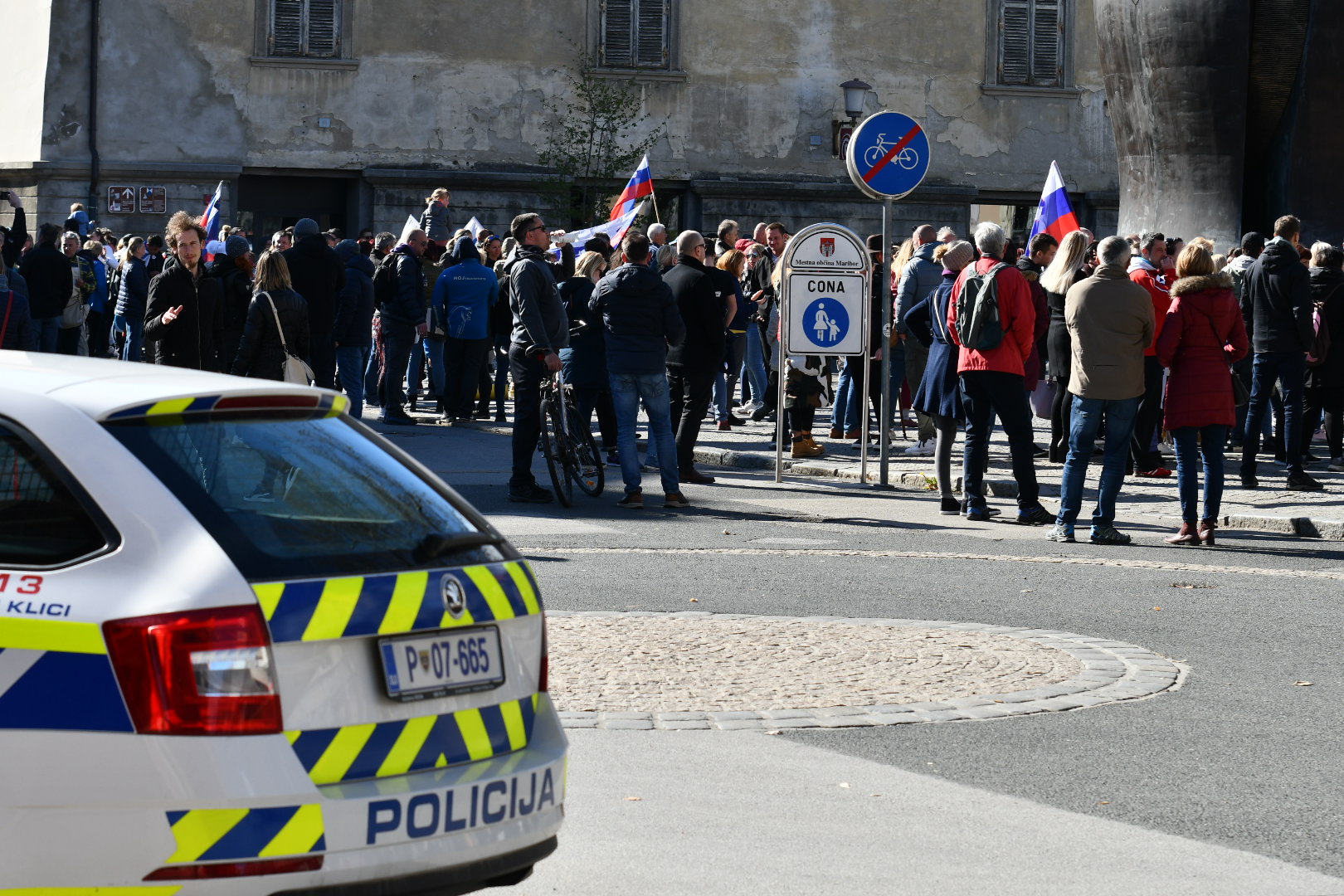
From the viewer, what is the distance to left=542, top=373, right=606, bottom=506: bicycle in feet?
46.7

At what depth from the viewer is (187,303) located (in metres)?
13.2

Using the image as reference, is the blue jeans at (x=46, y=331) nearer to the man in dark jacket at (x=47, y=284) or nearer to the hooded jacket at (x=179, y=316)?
the man in dark jacket at (x=47, y=284)

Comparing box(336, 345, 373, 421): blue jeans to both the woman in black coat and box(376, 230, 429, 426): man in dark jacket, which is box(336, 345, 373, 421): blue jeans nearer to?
box(376, 230, 429, 426): man in dark jacket

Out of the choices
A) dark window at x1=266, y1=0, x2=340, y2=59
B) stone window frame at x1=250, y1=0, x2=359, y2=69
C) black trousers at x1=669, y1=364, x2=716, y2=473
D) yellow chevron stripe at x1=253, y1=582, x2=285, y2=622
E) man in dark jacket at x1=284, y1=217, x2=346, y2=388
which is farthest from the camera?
dark window at x1=266, y1=0, x2=340, y2=59

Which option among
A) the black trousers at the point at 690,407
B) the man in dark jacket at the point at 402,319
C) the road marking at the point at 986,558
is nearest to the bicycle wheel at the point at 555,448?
the black trousers at the point at 690,407

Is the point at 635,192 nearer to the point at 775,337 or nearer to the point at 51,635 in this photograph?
the point at 775,337

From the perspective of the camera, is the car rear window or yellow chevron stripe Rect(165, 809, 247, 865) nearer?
yellow chevron stripe Rect(165, 809, 247, 865)

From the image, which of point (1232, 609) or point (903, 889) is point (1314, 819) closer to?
point (903, 889)

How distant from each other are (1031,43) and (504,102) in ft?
32.8

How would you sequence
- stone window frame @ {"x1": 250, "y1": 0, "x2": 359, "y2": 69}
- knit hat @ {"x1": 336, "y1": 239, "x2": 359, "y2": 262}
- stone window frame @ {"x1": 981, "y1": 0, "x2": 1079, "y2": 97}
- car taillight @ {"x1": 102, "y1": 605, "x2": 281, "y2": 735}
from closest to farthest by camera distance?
car taillight @ {"x1": 102, "y1": 605, "x2": 281, "y2": 735} < knit hat @ {"x1": 336, "y1": 239, "x2": 359, "y2": 262} < stone window frame @ {"x1": 250, "y1": 0, "x2": 359, "y2": 69} < stone window frame @ {"x1": 981, "y1": 0, "x2": 1079, "y2": 97}

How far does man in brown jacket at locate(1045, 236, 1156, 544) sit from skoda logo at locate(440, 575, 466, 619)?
8.82m

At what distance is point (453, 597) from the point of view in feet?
13.9

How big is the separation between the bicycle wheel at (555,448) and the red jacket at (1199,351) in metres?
4.13

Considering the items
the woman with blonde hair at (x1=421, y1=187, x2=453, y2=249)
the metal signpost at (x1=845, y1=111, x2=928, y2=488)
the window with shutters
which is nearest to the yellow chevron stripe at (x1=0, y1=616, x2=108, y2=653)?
the metal signpost at (x1=845, y1=111, x2=928, y2=488)
